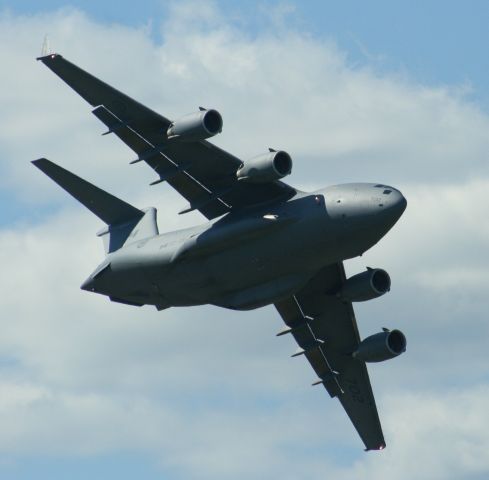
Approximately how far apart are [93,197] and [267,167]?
708 centimetres

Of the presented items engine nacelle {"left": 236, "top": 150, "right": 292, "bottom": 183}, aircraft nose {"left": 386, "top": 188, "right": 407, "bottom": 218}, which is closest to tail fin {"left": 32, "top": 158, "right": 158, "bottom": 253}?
engine nacelle {"left": 236, "top": 150, "right": 292, "bottom": 183}

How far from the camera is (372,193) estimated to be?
43188 millimetres

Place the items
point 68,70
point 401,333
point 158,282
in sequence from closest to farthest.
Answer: point 68,70 < point 158,282 < point 401,333

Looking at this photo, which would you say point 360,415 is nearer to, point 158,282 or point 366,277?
point 366,277

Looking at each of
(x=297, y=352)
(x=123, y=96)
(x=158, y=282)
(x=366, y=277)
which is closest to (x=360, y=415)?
(x=297, y=352)

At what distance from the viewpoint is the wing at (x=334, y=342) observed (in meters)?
49.4

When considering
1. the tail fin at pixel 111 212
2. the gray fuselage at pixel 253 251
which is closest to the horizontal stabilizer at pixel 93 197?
the tail fin at pixel 111 212

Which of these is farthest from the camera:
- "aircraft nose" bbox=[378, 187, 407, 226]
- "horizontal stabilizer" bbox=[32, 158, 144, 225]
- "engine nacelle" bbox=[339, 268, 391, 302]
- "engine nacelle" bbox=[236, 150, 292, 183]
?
"engine nacelle" bbox=[339, 268, 391, 302]

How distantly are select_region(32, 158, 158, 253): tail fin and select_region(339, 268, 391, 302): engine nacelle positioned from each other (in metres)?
6.13

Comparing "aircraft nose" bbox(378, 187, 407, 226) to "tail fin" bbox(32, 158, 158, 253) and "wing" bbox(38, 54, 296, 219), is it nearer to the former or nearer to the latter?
"wing" bbox(38, 54, 296, 219)

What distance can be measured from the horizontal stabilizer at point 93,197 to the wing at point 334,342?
5726mm

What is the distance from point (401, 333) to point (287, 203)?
25.0ft

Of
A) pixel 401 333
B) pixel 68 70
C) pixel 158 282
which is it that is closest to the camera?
pixel 68 70

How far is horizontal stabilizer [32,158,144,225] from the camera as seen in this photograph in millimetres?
46469
